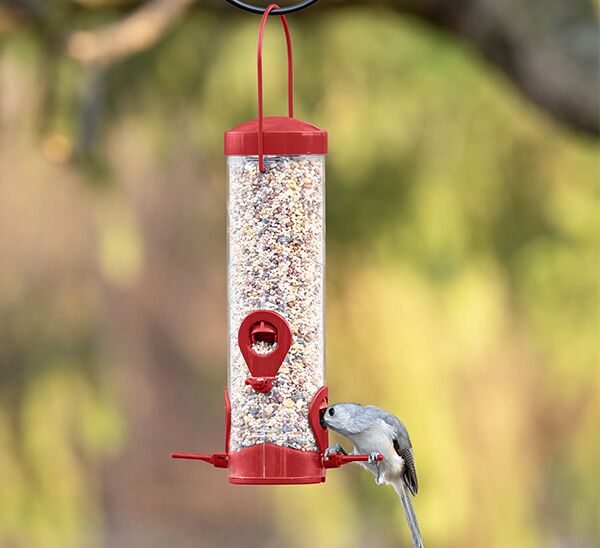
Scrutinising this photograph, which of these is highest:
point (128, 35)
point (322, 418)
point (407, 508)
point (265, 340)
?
point (128, 35)

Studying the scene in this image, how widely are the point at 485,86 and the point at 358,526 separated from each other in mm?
2477

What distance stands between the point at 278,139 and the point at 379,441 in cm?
75

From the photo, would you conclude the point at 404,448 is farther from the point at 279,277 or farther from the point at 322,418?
the point at 279,277

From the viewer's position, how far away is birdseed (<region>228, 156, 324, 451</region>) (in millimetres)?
3680

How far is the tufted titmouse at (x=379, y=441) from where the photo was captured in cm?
371

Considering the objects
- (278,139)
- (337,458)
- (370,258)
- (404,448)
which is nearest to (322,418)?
(337,458)

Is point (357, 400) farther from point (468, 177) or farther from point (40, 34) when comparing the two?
point (40, 34)

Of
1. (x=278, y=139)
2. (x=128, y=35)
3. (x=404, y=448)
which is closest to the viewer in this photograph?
(x=278, y=139)

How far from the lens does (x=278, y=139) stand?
3.59 metres

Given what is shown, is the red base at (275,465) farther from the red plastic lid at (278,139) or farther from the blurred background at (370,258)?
the blurred background at (370,258)

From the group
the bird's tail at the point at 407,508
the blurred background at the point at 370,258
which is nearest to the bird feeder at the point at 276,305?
the bird's tail at the point at 407,508

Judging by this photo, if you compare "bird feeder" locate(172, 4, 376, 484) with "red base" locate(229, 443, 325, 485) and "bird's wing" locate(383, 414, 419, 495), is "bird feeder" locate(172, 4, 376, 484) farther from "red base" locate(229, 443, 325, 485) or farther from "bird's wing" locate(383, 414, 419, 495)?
"bird's wing" locate(383, 414, 419, 495)

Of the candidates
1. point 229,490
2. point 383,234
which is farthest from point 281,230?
point 229,490

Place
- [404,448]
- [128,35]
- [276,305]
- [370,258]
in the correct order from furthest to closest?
[370,258] → [128,35] → [404,448] → [276,305]
